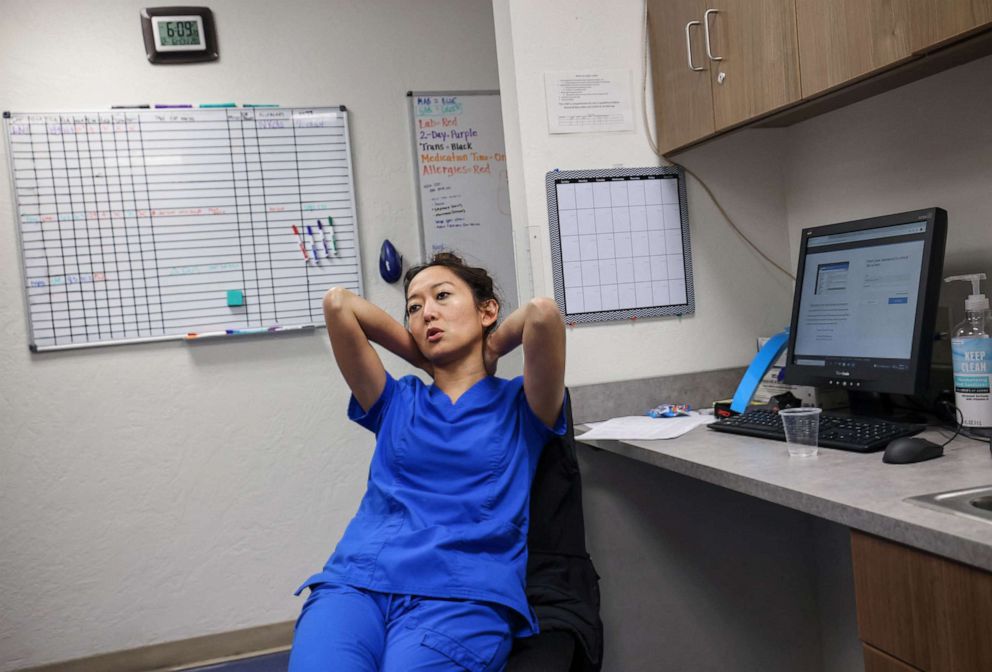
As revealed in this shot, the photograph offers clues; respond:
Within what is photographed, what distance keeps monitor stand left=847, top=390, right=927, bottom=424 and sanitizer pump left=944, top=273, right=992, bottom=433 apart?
0.56 feet

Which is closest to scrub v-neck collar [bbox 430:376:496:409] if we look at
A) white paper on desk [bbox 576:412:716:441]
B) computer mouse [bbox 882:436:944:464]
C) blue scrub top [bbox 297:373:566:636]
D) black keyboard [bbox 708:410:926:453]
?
blue scrub top [bbox 297:373:566:636]

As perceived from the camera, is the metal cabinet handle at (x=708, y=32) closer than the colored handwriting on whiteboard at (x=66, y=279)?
Yes

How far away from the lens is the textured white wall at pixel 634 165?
2.13 metres

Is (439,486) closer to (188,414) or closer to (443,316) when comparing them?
(443,316)

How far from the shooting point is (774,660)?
7.28 feet

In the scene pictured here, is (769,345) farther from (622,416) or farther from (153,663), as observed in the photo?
(153,663)

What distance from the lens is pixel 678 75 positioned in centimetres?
211

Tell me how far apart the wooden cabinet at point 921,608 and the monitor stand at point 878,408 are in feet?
2.13

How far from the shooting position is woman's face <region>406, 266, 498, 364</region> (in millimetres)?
1767

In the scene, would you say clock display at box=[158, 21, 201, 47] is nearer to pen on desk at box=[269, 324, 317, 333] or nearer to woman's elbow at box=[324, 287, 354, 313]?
pen on desk at box=[269, 324, 317, 333]

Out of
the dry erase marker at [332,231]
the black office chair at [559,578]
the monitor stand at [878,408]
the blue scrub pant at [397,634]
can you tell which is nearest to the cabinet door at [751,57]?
the monitor stand at [878,408]

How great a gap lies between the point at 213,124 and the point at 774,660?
2628 millimetres

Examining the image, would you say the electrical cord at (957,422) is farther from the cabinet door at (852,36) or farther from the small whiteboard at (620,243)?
the small whiteboard at (620,243)

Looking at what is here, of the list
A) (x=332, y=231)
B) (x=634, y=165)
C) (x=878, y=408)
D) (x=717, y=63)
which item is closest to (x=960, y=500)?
(x=878, y=408)
